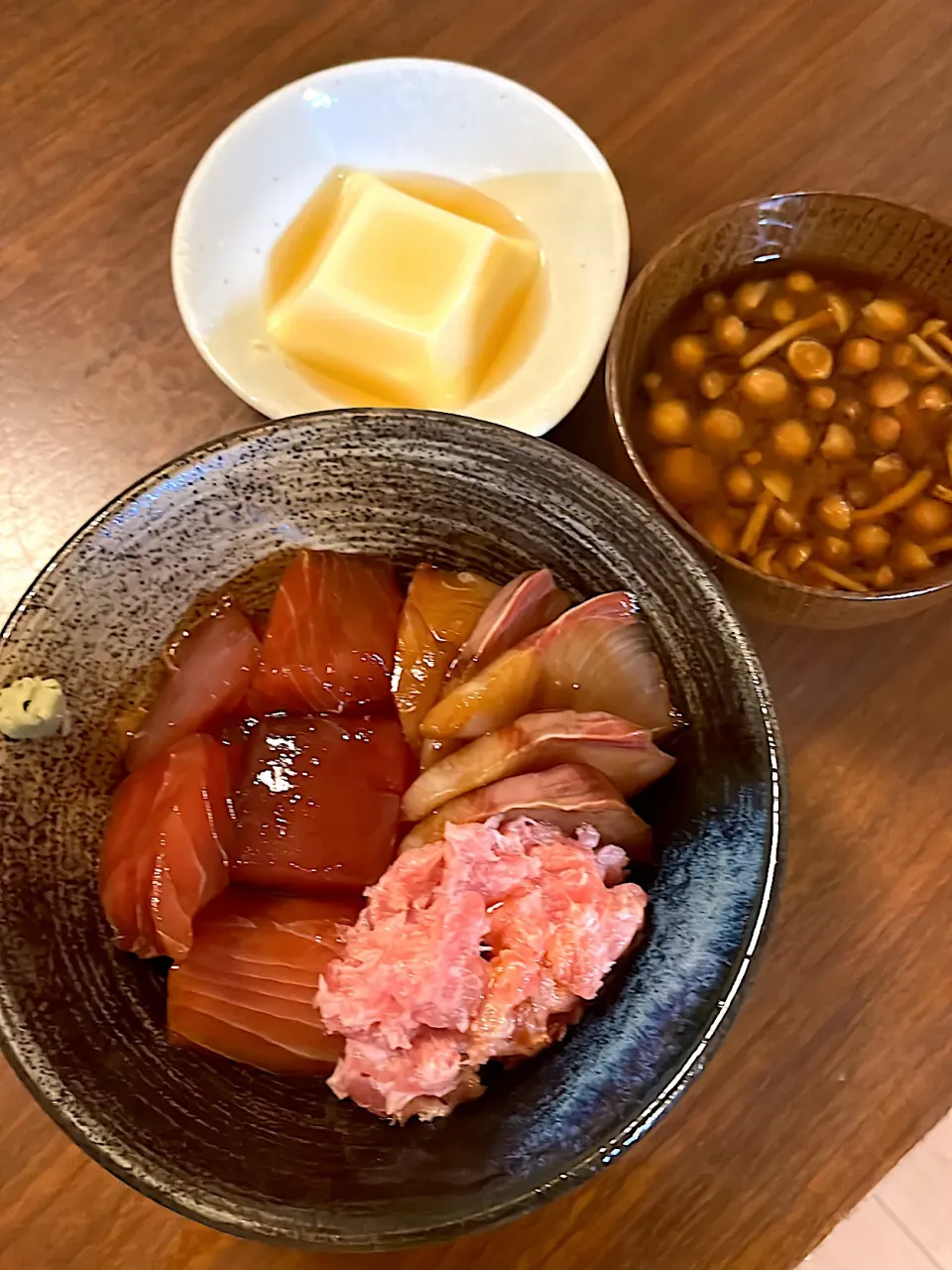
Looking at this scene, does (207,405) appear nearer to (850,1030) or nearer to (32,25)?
(32,25)

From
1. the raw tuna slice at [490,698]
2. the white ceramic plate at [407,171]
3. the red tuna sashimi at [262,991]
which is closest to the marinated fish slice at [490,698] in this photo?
the raw tuna slice at [490,698]

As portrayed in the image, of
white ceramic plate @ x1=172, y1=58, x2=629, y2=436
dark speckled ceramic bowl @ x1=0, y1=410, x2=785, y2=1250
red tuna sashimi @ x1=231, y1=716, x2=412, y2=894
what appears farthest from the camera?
white ceramic plate @ x1=172, y1=58, x2=629, y2=436

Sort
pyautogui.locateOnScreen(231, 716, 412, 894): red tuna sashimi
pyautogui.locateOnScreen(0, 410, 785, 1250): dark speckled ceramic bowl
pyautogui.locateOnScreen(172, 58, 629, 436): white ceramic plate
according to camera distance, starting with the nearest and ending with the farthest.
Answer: pyautogui.locateOnScreen(0, 410, 785, 1250): dark speckled ceramic bowl < pyautogui.locateOnScreen(231, 716, 412, 894): red tuna sashimi < pyautogui.locateOnScreen(172, 58, 629, 436): white ceramic plate

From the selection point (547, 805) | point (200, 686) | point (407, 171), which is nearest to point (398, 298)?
point (407, 171)

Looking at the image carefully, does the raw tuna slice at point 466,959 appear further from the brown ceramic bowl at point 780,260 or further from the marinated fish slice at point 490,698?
the brown ceramic bowl at point 780,260

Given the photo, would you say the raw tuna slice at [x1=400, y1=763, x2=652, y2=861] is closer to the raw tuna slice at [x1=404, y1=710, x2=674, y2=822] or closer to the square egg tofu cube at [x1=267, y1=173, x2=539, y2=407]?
the raw tuna slice at [x1=404, y1=710, x2=674, y2=822]

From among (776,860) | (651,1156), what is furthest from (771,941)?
(776,860)

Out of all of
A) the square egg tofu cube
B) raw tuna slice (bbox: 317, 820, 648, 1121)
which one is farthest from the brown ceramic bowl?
raw tuna slice (bbox: 317, 820, 648, 1121)
